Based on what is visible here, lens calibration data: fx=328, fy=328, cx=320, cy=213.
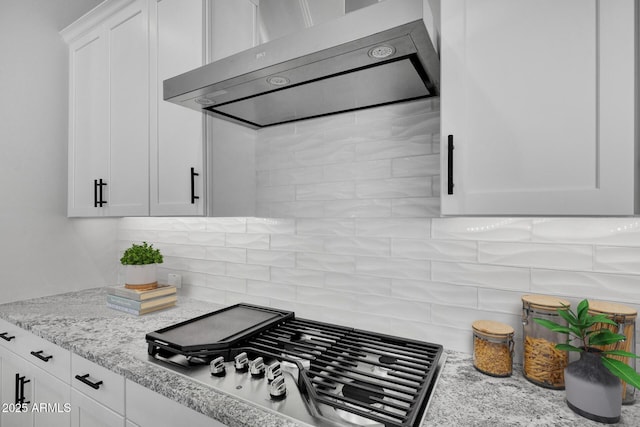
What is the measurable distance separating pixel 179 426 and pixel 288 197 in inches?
38.8

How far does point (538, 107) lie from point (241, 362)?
3.60 ft

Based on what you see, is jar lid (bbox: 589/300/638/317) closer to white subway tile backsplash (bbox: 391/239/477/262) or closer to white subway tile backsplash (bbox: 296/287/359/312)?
white subway tile backsplash (bbox: 391/239/477/262)

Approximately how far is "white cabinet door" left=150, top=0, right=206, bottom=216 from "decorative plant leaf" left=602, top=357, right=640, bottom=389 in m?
1.40

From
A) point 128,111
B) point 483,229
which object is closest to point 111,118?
point 128,111

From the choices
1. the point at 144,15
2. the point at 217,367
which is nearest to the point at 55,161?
the point at 144,15

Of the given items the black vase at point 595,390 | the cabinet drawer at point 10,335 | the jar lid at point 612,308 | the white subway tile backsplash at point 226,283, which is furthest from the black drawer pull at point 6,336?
the jar lid at point 612,308

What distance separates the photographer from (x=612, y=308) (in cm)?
92

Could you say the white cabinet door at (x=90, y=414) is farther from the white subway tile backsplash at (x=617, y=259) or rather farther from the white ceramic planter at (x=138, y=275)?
the white subway tile backsplash at (x=617, y=259)

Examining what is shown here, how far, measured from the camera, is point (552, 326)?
855mm

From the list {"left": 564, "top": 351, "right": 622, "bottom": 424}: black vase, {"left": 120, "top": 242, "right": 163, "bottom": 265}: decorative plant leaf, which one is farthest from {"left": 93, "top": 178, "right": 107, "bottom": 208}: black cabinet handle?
{"left": 564, "top": 351, "right": 622, "bottom": 424}: black vase

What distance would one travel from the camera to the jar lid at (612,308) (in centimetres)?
89

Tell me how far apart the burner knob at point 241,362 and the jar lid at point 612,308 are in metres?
1.04

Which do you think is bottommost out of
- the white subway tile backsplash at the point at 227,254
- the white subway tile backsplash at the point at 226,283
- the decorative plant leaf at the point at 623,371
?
the white subway tile backsplash at the point at 226,283

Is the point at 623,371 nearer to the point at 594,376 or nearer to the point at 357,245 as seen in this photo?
the point at 594,376
